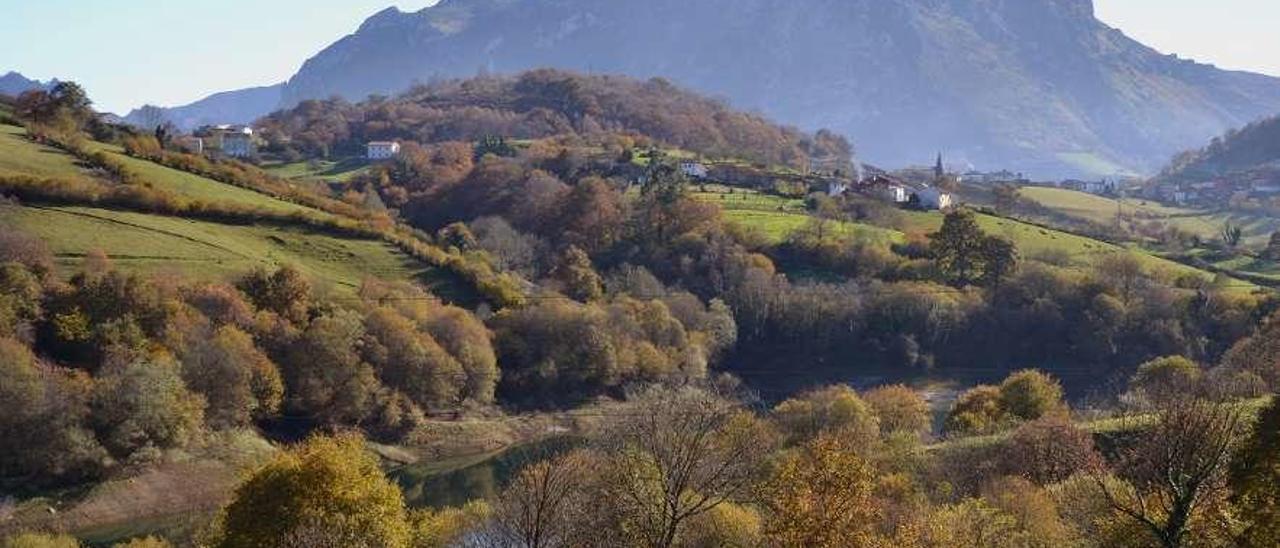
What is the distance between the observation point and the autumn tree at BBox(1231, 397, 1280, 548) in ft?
71.6

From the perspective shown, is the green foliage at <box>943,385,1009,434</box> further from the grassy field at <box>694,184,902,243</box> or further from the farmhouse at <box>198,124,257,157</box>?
the farmhouse at <box>198,124,257,157</box>

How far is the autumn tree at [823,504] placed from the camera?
1011 inches

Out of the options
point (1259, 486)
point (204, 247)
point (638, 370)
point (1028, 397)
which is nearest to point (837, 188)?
point (638, 370)

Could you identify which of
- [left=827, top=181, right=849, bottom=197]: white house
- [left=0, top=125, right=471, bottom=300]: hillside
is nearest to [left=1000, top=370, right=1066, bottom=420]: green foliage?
[left=0, top=125, right=471, bottom=300]: hillside

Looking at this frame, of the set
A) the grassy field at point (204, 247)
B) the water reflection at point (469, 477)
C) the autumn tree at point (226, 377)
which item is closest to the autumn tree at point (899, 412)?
the water reflection at point (469, 477)

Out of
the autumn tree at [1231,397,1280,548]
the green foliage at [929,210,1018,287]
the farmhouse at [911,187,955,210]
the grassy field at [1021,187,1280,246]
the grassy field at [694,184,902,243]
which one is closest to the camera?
the autumn tree at [1231,397,1280,548]

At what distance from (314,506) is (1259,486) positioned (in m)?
25.6

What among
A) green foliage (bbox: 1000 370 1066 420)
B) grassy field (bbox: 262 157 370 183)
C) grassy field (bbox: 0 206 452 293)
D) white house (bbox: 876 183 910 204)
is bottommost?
green foliage (bbox: 1000 370 1066 420)

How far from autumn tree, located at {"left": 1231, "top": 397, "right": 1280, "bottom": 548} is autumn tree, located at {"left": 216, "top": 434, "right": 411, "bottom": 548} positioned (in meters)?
22.9

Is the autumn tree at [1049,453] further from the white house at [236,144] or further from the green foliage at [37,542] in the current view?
the white house at [236,144]

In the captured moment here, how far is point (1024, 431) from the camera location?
42500 mm

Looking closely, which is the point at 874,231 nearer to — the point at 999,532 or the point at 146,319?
the point at 146,319

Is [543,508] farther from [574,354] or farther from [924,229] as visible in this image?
[924,229]

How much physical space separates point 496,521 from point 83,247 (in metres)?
44.4
